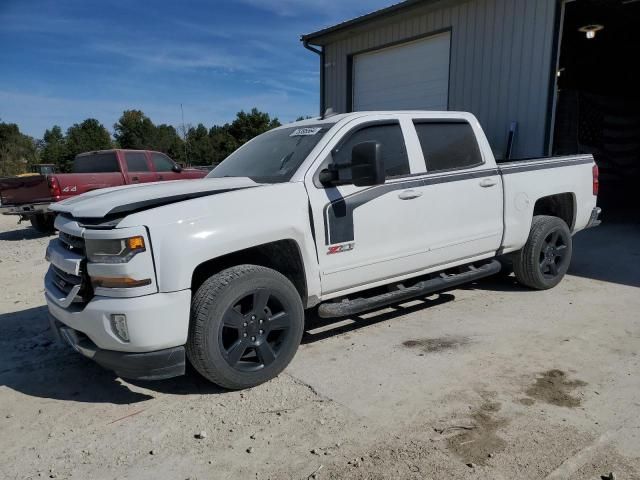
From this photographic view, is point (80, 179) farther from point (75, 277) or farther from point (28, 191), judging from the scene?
point (75, 277)

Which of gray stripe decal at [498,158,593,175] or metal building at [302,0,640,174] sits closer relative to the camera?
gray stripe decal at [498,158,593,175]

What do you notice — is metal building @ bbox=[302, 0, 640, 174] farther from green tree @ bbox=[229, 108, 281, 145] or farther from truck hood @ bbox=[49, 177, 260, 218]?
green tree @ bbox=[229, 108, 281, 145]

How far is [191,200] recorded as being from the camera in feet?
10.4

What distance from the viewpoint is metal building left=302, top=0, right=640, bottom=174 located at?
8594 mm

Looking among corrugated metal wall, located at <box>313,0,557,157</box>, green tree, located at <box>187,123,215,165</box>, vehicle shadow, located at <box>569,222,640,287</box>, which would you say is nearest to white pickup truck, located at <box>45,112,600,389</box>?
vehicle shadow, located at <box>569,222,640,287</box>

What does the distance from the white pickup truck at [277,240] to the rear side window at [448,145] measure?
14mm

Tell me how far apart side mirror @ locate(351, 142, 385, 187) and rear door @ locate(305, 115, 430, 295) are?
0.24 m

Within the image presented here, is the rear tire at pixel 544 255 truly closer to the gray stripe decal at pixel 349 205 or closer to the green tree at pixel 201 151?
the gray stripe decal at pixel 349 205

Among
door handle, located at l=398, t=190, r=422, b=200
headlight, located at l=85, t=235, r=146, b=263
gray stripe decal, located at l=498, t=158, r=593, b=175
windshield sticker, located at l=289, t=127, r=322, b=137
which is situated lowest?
headlight, located at l=85, t=235, r=146, b=263

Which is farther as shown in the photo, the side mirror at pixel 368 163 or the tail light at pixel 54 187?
the tail light at pixel 54 187

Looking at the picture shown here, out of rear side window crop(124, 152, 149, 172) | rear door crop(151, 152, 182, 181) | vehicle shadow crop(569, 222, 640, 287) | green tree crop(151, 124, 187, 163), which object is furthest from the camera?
green tree crop(151, 124, 187, 163)

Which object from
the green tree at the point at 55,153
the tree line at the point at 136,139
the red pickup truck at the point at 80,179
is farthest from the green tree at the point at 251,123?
the red pickup truck at the point at 80,179

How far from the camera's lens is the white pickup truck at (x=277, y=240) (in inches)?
117

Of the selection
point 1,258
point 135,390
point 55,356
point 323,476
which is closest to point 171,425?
point 135,390
